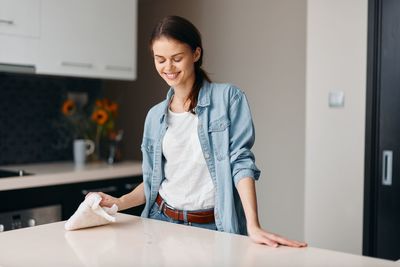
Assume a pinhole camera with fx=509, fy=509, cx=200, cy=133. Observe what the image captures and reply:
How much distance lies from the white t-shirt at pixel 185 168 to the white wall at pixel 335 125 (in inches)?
50.4

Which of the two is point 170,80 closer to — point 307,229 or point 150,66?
point 307,229

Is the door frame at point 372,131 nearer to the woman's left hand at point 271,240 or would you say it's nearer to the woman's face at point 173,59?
the woman's face at point 173,59

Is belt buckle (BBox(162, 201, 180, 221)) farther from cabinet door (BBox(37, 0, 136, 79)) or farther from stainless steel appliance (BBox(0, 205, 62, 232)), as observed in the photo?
cabinet door (BBox(37, 0, 136, 79))

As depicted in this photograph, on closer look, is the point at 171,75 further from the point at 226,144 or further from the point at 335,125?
the point at 335,125

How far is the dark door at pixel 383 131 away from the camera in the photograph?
2568mm

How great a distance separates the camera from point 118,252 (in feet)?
3.92

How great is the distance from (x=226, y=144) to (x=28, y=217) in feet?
4.46

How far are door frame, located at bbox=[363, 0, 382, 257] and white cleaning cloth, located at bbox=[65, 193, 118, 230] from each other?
1616 mm

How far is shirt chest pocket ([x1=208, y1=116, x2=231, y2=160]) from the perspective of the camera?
1621mm

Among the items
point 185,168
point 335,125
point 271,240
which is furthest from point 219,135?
point 335,125

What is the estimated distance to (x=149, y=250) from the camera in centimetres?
121

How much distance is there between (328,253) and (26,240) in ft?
2.51

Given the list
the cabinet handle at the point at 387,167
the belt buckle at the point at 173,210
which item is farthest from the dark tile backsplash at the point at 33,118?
the cabinet handle at the point at 387,167

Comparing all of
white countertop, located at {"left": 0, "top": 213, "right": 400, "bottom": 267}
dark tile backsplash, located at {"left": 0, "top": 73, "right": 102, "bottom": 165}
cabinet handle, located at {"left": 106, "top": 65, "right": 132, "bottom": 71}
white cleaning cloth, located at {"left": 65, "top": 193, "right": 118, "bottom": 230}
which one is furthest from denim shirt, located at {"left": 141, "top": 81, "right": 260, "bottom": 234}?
dark tile backsplash, located at {"left": 0, "top": 73, "right": 102, "bottom": 165}
